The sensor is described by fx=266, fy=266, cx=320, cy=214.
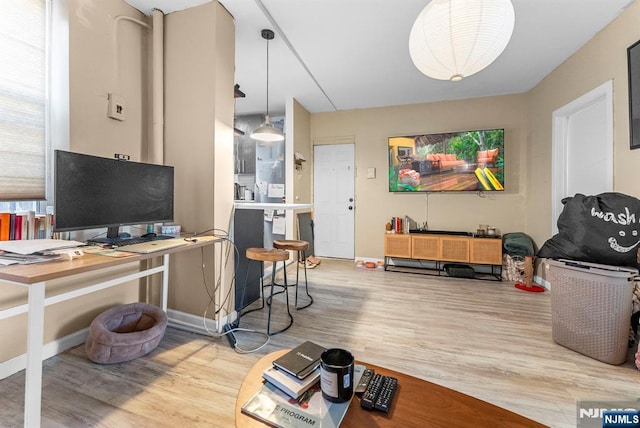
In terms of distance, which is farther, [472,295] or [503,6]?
[472,295]

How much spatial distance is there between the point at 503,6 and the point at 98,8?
108 inches

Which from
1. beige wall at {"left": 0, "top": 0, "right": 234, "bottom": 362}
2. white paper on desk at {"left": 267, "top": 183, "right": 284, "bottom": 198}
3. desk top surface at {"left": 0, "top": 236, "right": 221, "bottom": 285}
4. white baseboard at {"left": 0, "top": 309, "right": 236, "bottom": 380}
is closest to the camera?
desk top surface at {"left": 0, "top": 236, "right": 221, "bottom": 285}

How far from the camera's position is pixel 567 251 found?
2.03m

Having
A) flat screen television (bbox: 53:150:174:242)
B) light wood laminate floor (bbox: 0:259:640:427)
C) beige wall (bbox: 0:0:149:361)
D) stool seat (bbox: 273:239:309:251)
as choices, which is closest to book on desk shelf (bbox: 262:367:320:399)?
light wood laminate floor (bbox: 0:259:640:427)

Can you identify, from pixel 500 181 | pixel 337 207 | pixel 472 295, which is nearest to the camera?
pixel 472 295

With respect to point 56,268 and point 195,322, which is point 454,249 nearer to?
point 195,322

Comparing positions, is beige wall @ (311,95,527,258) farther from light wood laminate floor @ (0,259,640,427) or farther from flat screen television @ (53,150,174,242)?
flat screen television @ (53,150,174,242)

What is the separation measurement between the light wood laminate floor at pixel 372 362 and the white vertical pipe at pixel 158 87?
62.8 inches

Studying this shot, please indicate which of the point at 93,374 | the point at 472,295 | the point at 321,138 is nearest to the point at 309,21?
the point at 321,138

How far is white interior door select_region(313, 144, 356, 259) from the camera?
4922mm

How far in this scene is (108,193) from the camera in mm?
1786

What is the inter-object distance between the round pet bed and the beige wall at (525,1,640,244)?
389 cm

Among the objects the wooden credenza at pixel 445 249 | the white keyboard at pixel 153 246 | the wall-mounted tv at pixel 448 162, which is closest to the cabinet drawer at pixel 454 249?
the wooden credenza at pixel 445 249

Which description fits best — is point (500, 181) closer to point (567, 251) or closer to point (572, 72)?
point (572, 72)
